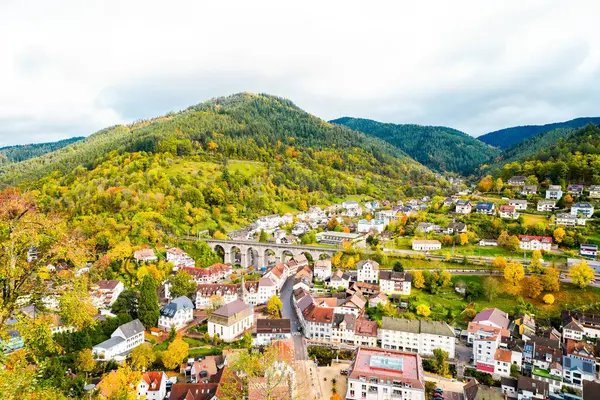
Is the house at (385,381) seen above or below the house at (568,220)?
below

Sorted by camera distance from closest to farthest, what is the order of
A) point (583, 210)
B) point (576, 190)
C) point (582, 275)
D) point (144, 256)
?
point (582, 275) → point (144, 256) → point (583, 210) → point (576, 190)

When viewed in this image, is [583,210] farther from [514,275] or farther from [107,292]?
[107,292]

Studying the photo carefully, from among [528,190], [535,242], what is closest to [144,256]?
[535,242]

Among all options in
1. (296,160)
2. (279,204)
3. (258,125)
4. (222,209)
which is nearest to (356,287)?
(222,209)

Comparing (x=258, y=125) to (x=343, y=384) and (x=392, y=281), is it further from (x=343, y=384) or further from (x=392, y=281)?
(x=343, y=384)

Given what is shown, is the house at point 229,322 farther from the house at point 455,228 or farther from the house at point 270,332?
the house at point 455,228

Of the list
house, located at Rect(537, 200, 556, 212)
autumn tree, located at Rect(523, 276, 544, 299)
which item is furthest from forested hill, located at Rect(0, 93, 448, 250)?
autumn tree, located at Rect(523, 276, 544, 299)

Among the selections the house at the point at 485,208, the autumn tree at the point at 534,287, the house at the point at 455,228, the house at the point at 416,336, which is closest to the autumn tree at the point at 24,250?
the house at the point at 416,336

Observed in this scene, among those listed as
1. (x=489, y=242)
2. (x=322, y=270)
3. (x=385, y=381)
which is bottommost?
(x=385, y=381)
